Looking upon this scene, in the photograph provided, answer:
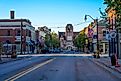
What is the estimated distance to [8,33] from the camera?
10725 cm

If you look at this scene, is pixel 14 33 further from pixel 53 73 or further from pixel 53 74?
pixel 53 74

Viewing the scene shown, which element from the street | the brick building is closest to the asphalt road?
the street

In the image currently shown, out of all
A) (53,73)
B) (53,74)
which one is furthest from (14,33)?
(53,74)

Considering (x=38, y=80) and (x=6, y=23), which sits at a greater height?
(x=6, y=23)

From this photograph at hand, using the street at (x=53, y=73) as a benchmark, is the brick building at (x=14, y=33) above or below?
above

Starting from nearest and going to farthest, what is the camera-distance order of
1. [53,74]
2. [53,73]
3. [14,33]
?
1. [53,74]
2. [53,73]
3. [14,33]

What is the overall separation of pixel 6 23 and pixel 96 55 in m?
49.5

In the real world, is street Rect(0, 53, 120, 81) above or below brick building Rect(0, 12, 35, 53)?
below

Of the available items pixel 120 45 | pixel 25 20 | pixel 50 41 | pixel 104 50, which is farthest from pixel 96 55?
pixel 50 41

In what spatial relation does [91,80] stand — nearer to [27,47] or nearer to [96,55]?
[96,55]

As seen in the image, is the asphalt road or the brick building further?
the brick building

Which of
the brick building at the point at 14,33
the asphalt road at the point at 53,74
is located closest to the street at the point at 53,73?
the asphalt road at the point at 53,74

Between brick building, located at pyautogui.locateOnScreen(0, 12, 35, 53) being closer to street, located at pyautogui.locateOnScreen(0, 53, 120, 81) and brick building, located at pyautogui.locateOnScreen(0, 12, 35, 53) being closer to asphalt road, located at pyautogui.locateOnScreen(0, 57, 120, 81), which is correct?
street, located at pyautogui.locateOnScreen(0, 53, 120, 81)

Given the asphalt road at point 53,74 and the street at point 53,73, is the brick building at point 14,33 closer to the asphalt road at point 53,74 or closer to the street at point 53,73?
the street at point 53,73
